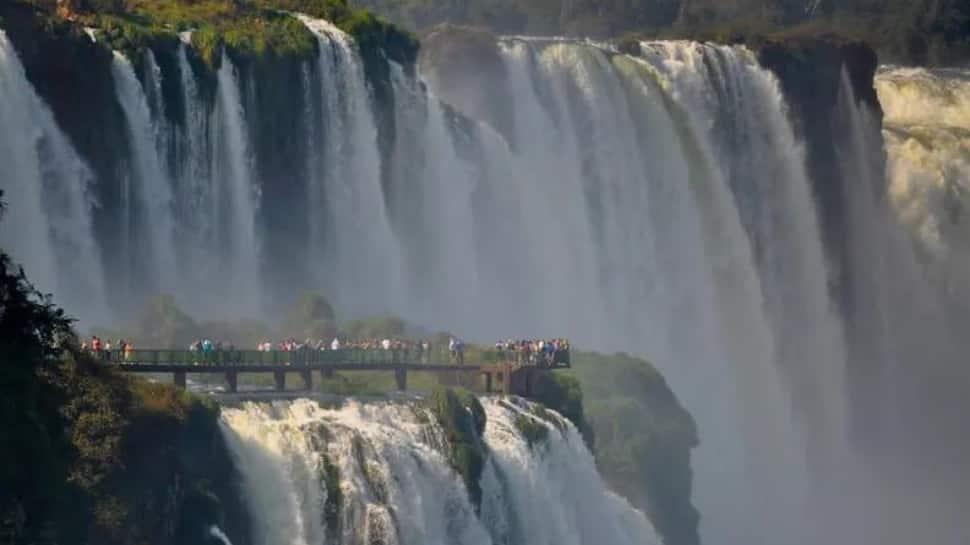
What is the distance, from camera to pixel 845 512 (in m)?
107

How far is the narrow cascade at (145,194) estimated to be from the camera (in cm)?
8381

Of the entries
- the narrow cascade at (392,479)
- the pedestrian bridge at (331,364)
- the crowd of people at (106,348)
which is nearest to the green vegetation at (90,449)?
the narrow cascade at (392,479)

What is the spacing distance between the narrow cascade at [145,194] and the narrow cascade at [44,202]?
5.71 ft

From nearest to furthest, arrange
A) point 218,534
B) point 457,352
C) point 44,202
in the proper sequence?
point 218,534, point 457,352, point 44,202

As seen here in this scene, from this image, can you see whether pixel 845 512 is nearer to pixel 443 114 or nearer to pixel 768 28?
pixel 443 114

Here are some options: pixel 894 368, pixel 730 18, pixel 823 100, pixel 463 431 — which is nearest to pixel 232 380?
pixel 463 431

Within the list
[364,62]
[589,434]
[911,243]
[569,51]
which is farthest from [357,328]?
[911,243]

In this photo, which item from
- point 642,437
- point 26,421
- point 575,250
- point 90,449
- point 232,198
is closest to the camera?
point 26,421

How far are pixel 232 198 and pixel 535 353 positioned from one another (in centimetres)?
1114

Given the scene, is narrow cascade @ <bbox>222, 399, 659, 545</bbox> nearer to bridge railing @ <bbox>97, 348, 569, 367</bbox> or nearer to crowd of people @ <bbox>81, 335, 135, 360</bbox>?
bridge railing @ <bbox>97, 348, 569, 367</bbox>

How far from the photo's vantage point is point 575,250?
4139 inches

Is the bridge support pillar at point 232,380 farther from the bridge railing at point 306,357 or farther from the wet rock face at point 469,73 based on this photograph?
the wet rock face at point 469,73

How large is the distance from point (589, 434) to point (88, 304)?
1157 centimetres

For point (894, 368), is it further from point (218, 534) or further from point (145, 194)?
point (218, 534)
